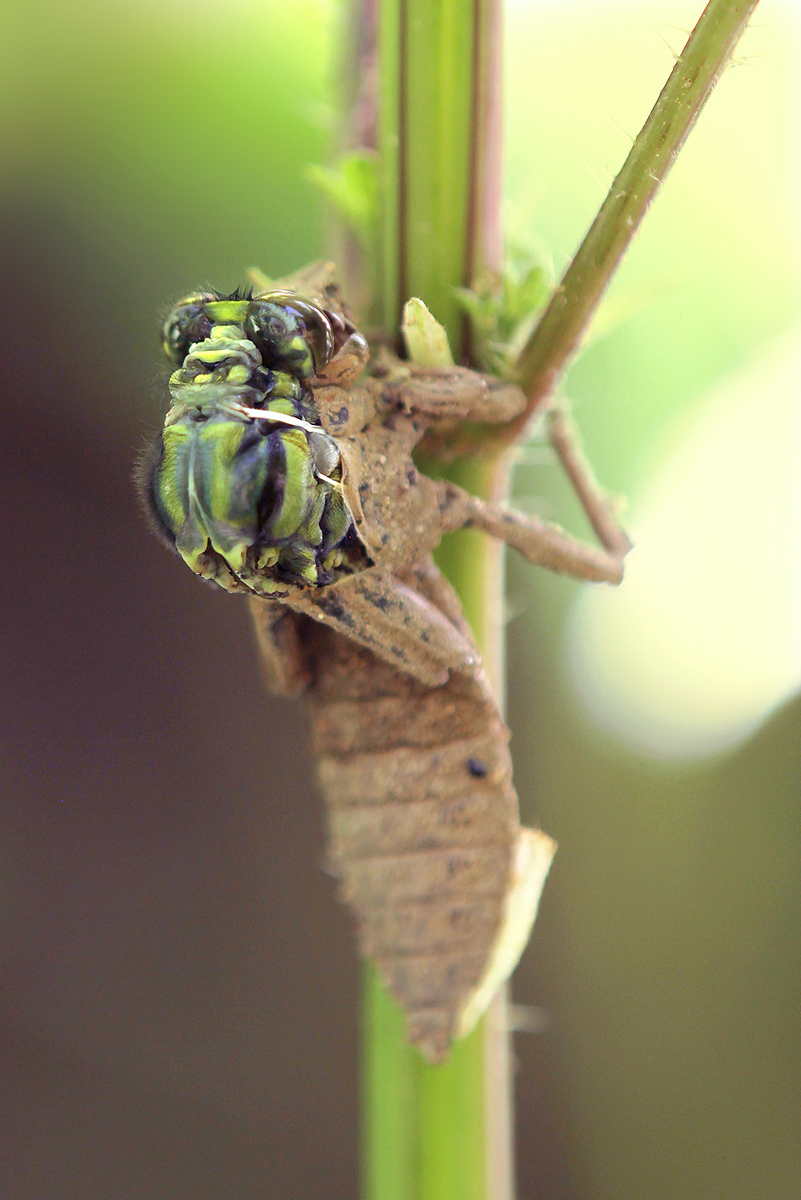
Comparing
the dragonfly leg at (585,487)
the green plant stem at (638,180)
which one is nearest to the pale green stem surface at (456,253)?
the green plant stem at (638,180)

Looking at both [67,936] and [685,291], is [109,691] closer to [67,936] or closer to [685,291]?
[67,936]

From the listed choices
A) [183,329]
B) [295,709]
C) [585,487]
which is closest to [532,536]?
[585,487]

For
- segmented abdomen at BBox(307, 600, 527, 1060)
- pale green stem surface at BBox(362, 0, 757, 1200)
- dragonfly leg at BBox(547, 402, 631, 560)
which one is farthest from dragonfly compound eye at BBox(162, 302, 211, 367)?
dragonfly leg at BBox(547, 402, 631, 560)

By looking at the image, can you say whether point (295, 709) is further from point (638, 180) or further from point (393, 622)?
point (638, 180)

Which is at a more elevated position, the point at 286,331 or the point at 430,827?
the point at 286,331

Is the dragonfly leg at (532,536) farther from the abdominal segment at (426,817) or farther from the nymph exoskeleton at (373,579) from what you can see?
the abdominal segment at (426,817)

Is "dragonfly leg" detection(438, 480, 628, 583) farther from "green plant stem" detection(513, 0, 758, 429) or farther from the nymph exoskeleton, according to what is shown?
"green plant stem" detection(513, 0, 758, 429)

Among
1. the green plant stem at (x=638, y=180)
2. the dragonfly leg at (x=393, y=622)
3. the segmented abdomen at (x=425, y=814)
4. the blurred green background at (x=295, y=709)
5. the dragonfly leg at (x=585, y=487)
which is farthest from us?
the blurred green background at (x=295, y=709)
